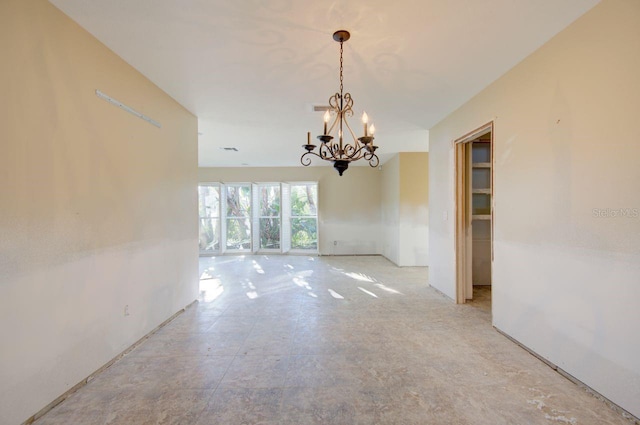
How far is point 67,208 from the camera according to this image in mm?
1825

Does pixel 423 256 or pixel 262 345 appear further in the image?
pixel 423 256

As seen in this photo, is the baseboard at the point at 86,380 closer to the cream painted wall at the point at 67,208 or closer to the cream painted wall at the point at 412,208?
the cream painted wall at the point at 67,208

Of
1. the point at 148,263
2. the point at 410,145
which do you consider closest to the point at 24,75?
the point at 148,263

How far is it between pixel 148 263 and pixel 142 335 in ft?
2.19

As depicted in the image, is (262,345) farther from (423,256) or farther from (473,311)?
(423,256)

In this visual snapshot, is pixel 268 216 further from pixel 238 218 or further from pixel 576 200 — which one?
pixel 576 200

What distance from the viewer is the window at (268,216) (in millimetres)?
7652

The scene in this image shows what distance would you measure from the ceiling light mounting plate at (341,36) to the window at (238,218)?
6.08 m

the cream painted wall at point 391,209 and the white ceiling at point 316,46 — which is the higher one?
the white ceiling at point 316,46

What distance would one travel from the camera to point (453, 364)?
2.17 meters

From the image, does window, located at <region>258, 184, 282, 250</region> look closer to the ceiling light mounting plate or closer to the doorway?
the doorway

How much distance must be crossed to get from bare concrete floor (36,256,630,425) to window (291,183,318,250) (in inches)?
163

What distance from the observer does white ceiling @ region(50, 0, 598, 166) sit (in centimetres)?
174

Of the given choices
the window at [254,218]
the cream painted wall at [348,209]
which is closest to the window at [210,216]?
the window at [254,218]
